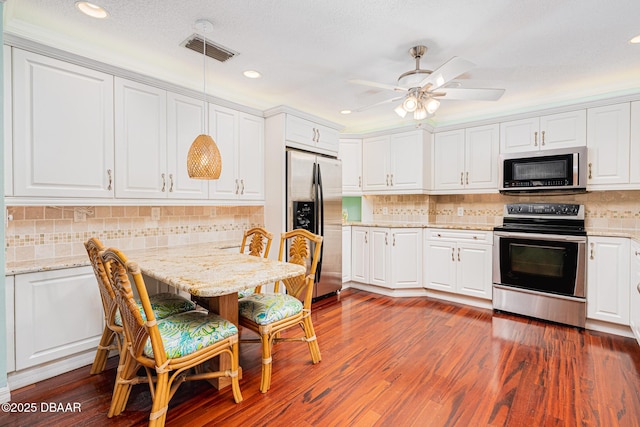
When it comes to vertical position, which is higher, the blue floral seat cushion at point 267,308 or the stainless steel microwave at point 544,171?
the stainless steel microwave at point 544,171

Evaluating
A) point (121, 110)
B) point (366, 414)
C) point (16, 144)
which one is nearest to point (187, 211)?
point (121, 110)

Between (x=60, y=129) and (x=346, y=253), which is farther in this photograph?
(x=346, y=253)

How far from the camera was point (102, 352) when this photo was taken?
2.20 metres

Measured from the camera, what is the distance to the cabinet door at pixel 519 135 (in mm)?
3510

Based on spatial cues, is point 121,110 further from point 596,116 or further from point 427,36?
point 596,116

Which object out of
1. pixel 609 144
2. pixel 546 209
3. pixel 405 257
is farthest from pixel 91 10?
pixel 609 144

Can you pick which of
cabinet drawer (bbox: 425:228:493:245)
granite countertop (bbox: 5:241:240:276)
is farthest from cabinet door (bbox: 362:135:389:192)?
granite countertop (bbox: 5:241:240:276)

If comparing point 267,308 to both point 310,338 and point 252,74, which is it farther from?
point 252,74

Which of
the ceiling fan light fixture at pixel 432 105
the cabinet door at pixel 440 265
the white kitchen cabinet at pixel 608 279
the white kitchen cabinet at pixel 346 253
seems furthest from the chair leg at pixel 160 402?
the white kitchen cabinet at pixel 608 279

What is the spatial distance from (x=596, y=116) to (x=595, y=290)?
1.72m

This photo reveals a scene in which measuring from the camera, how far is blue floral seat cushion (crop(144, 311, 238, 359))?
Answer: 63.0 inches

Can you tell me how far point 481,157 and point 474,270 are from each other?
1.37 meters

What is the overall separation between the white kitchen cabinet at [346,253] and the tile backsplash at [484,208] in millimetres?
802

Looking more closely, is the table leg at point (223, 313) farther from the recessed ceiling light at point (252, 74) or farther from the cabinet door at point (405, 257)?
the cabinet door at point (405, 257)
